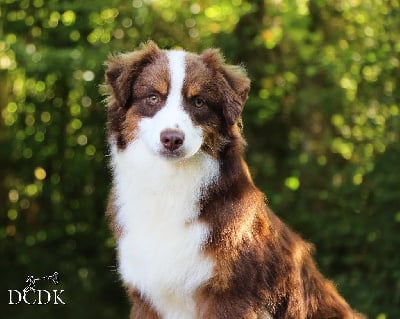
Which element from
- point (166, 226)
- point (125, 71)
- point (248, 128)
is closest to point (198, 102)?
point (125, 71)

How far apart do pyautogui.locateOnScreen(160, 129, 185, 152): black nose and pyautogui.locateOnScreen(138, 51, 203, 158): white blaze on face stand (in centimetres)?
2

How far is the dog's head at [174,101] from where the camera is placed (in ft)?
12.8

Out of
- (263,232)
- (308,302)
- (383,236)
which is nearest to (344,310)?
(308,302)

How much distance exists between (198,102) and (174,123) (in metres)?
0.23

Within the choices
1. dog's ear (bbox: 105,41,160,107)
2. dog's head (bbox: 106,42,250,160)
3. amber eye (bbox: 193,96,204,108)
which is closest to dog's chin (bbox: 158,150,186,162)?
dog's head (bbox: 106,42,250,160)

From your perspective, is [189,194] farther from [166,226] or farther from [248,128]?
[248,128]

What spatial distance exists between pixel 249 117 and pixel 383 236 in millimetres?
1822

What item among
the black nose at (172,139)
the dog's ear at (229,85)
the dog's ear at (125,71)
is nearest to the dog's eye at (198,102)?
the dog's ear at (229,85)

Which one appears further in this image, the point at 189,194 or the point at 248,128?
the point at 248,128

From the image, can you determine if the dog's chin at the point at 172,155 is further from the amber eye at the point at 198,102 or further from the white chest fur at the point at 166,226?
the amber eye at the point at 198,102

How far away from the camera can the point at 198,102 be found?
13.2 feet

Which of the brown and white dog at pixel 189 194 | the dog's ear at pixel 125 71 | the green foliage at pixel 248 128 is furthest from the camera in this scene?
the green foliage at pixel 248 128

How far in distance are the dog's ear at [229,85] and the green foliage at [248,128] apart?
9.81 ft

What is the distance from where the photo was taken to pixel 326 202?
25.8ft
